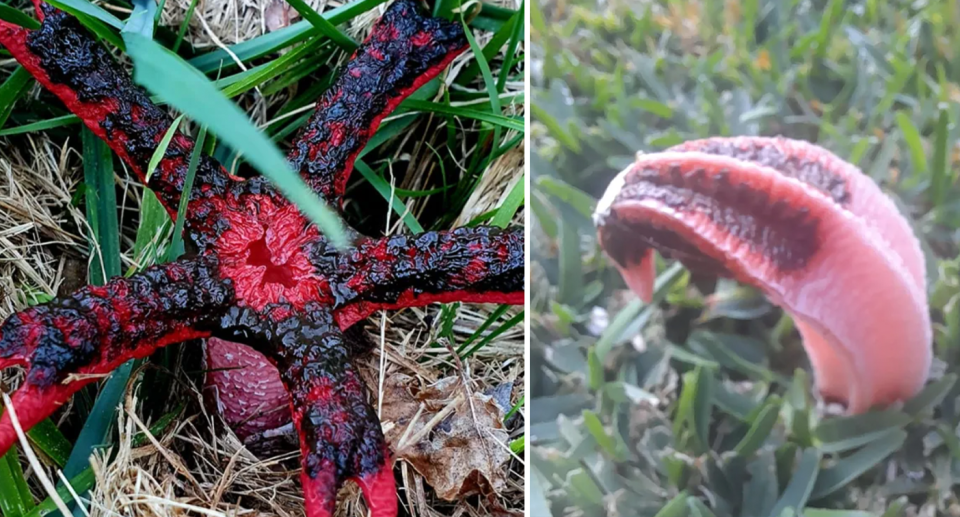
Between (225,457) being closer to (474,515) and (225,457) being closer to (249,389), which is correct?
(249,389)

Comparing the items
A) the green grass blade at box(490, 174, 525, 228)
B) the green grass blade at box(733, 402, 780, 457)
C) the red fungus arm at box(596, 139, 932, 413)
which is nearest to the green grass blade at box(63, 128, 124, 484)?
the green grass blade at box(490, 174, 525, 228)

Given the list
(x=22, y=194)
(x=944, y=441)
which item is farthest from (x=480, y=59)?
(x=944, y=441)

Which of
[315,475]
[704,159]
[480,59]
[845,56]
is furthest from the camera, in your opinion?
[845,56]

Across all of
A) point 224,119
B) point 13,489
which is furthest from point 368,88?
point 13,489

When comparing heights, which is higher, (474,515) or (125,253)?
(125,253)

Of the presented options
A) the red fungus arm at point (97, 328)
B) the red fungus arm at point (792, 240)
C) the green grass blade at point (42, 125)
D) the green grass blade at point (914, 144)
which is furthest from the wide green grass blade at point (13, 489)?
the green grass blade at point (914, 144)

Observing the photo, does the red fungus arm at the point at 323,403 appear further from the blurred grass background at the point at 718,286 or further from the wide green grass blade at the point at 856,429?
the wide green grass blade at the point at 856,429

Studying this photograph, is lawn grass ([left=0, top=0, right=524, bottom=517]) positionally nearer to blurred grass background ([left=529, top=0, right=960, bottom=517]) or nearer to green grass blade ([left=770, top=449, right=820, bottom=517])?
blurred grass background ([left=529, top=0, right=960, bottom=517])
